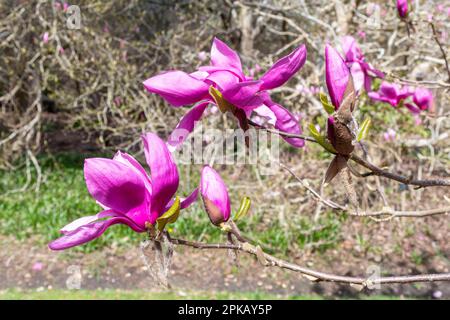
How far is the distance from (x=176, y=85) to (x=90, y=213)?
5122mm

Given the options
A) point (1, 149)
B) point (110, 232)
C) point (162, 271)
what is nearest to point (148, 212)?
point (162, 271)

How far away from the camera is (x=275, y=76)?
2.63 ft

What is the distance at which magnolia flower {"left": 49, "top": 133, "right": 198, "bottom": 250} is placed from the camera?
2.42ft

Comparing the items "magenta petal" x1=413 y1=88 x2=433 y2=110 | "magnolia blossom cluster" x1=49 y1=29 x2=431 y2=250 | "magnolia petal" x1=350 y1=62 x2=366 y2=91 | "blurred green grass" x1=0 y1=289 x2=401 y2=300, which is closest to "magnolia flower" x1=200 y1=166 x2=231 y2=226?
"magnolia blossom cluster" x1=49 y1=29 x2=431 y2=250

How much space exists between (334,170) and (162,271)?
32 centimetres

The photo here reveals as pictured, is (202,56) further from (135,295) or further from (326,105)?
(326,105)

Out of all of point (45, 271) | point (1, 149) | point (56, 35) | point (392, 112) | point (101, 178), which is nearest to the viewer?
point (101, 178)

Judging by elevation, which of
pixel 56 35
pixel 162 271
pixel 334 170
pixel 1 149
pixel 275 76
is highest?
pixel 56 35

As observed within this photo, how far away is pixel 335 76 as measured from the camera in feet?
2.56

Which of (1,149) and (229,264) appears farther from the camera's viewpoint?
(1,149)

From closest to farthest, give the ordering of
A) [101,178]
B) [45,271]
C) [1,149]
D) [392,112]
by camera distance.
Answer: [101,178] < [45,271] < [392,112] < [1,149]

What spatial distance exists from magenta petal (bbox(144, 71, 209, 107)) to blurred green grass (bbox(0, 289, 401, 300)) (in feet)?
11.2

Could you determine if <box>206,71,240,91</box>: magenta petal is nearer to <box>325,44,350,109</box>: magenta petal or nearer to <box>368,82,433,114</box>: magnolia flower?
<box>325,44,350,109</box>: magenta petal

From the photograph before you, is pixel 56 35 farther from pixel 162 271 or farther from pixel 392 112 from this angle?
pixel 162 271
